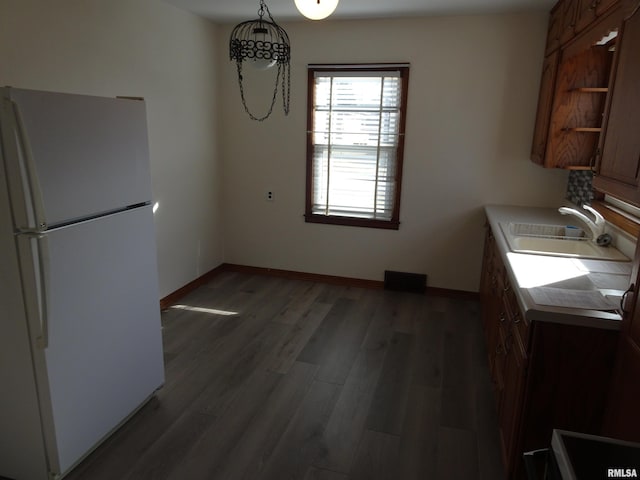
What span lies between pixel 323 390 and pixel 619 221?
2.01 meters

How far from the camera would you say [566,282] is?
2.06m

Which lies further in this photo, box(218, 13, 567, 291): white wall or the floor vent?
the floor vent

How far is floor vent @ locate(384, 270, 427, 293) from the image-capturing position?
14.8 ft

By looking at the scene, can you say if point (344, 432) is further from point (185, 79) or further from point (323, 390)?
point (185, 79)

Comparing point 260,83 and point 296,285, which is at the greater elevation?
point 260,83

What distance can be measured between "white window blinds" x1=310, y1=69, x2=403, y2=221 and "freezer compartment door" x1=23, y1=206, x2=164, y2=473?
2.37 metres

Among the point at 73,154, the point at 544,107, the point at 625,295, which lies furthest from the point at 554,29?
the point at 73,154

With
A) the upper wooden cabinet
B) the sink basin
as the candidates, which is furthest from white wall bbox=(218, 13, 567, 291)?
the sink basin

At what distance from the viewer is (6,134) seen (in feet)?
5.47

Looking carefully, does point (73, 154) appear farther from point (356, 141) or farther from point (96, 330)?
point (356, 141)

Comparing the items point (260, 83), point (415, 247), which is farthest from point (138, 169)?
point (415, 247)

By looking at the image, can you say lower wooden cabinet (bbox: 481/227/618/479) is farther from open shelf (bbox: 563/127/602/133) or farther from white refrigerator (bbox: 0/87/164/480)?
white refrigerator (bbox: 0/87/164/480)

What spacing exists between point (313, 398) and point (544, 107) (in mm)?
2775

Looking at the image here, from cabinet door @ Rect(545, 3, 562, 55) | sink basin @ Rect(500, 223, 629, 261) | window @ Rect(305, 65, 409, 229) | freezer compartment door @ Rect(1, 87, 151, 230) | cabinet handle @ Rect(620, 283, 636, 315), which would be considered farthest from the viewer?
window @ Rect(305, 65, 409, 229)
